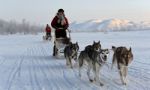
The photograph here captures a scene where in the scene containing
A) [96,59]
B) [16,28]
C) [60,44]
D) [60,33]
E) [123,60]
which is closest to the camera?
[123,60]

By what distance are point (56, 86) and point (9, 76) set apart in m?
2.58

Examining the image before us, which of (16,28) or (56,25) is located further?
(16,28)

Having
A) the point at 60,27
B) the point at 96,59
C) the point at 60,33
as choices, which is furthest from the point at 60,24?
the point at 96,59

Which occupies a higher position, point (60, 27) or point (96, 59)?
point (60, 27)

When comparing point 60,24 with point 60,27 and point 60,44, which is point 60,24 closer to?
point 60,27

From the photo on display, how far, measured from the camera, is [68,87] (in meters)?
9.19

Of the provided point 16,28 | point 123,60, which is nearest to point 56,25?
point 123,60

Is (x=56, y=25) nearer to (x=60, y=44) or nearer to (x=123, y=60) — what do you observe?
(x=60, y=44)

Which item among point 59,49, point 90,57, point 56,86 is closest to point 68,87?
point 56,86

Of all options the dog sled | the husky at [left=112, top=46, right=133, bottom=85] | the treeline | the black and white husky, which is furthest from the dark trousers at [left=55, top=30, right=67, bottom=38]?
the treeline

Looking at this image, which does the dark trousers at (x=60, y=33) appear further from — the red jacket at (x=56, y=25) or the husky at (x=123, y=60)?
the husky at (x=123, y=60)

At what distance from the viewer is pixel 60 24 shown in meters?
17.2

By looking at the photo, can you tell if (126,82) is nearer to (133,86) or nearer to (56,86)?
(133,86)

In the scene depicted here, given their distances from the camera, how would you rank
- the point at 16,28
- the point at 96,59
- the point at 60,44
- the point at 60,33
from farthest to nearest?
the point at 16,28 → the point at 60,33 → the point at 60,44 → the point at 96,59
